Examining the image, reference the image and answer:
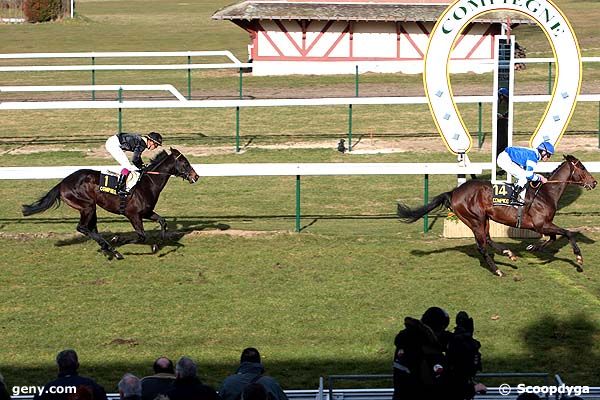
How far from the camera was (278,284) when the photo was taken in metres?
10.6

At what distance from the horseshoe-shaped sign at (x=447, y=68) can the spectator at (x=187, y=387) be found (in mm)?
7653

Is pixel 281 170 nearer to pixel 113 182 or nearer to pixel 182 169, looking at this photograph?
pixel 182 169

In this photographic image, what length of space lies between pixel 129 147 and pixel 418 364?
6.15 metres

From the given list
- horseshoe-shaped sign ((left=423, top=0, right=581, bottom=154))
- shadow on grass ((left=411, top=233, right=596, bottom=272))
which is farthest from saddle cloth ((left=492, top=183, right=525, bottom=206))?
horseshoe-shaped sign ((left=423, top=0, right=581, bottom=154))

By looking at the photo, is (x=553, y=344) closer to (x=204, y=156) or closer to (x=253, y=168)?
(x=253, y=168)

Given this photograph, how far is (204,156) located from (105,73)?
1236 centimetres

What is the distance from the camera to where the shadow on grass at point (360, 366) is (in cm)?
805

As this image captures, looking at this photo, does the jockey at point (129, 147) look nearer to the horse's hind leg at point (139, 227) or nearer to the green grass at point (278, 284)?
the horse's hind leg at point (139, 227)

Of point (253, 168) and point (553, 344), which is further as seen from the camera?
point (253, 168)

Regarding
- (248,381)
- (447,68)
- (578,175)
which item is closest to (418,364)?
(248,381)

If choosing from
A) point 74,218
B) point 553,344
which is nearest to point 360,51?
point 74,218

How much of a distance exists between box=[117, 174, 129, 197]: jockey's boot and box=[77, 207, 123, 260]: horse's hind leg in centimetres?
35

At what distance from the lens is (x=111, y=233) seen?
13.0 m

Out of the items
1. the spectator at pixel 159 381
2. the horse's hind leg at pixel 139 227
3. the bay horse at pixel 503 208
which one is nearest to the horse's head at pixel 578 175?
the bay horse at pixel 503 208
